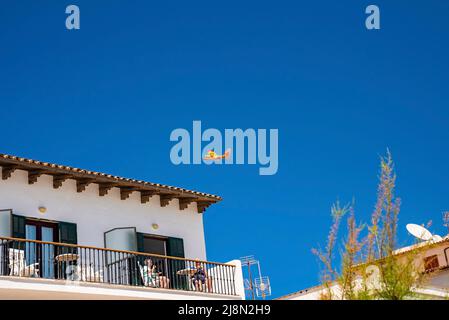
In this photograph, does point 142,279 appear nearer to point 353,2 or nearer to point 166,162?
point 166,162

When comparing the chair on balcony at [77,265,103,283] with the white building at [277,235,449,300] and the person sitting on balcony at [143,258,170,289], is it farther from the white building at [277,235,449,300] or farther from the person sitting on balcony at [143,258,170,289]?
the white building at [277,235,449,300]

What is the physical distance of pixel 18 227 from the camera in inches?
688

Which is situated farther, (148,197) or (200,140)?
(200,140)

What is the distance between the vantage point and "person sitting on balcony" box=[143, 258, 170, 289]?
18.9 metres

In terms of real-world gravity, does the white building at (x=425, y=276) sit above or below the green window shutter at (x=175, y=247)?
below

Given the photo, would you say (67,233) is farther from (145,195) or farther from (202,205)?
(202,205)

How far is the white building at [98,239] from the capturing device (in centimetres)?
1689

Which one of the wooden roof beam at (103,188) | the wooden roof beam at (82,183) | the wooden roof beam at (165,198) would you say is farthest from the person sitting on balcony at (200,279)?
the wooden roof beam at (82,183)

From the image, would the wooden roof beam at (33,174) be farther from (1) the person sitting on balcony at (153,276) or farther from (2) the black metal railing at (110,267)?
(1) the person sitting on balcony at (153,276)

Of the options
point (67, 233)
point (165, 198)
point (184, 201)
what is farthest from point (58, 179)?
point (184, 201)

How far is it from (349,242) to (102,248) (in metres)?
9.69

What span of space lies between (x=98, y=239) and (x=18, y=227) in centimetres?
264

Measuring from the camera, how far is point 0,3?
172ft
